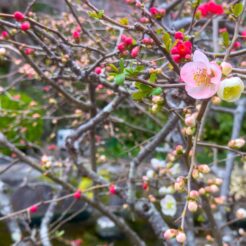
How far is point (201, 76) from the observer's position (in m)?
0.70

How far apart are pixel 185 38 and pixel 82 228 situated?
326cm

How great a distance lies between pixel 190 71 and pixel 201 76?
3 centimetres

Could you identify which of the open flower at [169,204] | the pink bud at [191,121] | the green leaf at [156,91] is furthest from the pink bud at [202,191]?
the open flower at [169,204]

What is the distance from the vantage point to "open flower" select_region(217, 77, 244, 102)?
0.67 metres

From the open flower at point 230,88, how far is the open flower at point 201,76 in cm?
1

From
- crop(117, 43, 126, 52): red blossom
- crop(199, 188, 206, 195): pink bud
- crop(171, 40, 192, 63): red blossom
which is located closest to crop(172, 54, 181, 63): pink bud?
crop(171, 40, 192, 63): red blossom

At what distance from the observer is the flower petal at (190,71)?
710mm

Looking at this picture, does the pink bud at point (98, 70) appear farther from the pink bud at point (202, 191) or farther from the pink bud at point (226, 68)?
the pink bud at point (226, 68)

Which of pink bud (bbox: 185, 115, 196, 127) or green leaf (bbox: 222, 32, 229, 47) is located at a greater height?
green leaf (bbox: 222, 32, 229, 47)

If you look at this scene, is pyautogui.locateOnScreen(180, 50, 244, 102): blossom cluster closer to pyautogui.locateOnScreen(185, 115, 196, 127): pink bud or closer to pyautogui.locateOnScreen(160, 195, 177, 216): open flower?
pyautogui.locateOnScreen(185, 115, 196, 127): pink bud

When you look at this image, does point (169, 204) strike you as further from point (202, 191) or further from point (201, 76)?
point (201, 76)

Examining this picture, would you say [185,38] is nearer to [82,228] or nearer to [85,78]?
[85,78]

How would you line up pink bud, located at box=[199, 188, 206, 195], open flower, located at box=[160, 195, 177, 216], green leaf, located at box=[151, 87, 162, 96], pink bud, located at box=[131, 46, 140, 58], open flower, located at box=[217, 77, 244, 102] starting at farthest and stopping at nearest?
open flower, located at box=[160, 195, 177, 216]
pink bud, located at box=[199, 188, 206, 195]
pink bud, located at box=[131, 46, 140, 58]
green leaf, located at box=[151, 87, 162, 96]
open flower, located at box=[217, 77, 244, 102]

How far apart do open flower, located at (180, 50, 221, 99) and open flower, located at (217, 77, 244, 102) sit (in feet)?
0.04
